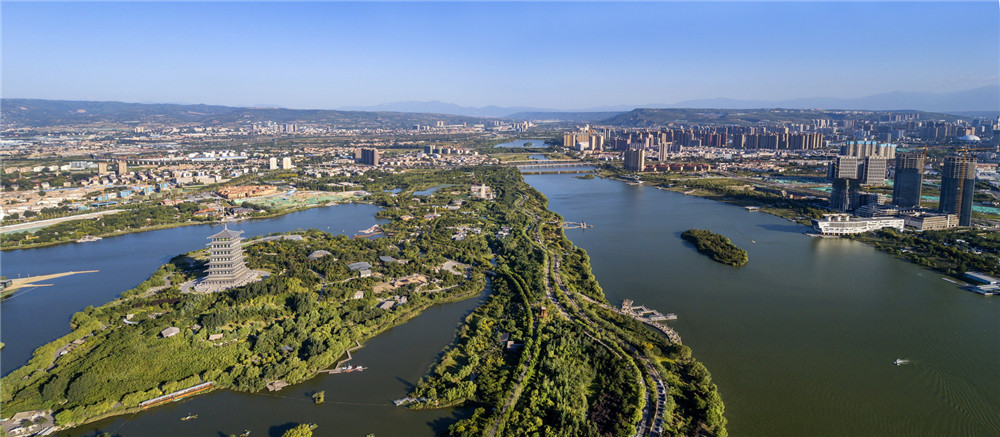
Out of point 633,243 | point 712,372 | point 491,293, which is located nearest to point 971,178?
point 633,243

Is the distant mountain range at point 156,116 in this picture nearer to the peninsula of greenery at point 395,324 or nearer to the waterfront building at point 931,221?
Answer: the peninsula of greenery at point 395,324

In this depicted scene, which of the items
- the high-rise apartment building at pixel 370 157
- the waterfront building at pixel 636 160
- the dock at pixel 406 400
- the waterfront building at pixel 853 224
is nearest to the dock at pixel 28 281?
the dock at pixel 406 400

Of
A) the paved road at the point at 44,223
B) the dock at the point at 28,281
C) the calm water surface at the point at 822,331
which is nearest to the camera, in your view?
the calm water surface at the point at 822,331

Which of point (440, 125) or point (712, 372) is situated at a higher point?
point (440, 125)

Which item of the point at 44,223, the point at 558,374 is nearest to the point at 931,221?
the point at 558,374

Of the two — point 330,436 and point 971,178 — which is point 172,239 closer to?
Result: point 330,436

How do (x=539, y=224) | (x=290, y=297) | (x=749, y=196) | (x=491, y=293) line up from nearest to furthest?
(x=290, y=297) → (x=491, y=293) → (x=539, y=224) → (x=749, y=196)
